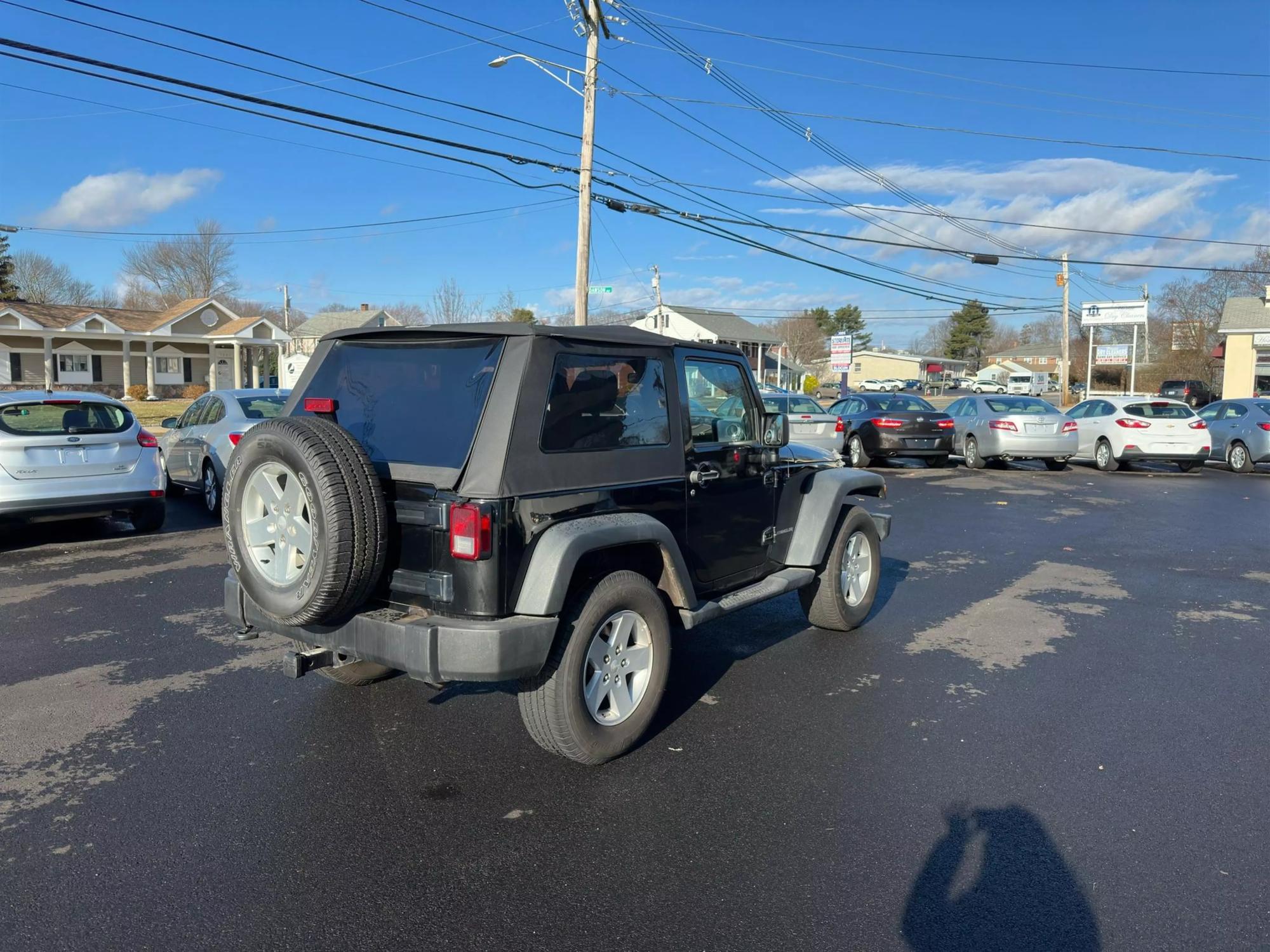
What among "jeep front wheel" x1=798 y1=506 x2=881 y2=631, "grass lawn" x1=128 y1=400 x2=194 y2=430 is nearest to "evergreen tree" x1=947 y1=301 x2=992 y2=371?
"grass lawn" x1=128 y1=400 x2=194 y2=430

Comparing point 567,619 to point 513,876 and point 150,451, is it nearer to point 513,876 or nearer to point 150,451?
point 513,876

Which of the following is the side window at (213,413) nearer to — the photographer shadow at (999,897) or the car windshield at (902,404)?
the photographer shadow at (999,897)

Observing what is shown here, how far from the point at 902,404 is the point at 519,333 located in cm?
1631

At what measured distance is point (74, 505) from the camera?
8602mm

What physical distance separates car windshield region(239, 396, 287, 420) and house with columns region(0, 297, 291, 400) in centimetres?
3100

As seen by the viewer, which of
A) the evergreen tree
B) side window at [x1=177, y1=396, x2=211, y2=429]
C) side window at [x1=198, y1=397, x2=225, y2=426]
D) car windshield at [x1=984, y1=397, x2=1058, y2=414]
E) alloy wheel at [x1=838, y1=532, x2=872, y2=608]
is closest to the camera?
alloy wheel at [x1=838, y1=532, x2=872, y2=608]

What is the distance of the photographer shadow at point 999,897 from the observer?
2.90 meters

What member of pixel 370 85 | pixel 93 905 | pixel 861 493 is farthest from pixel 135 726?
pixel 370 85

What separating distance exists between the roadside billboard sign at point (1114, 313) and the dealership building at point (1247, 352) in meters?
5.13

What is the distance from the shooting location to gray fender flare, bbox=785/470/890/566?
19.0ft

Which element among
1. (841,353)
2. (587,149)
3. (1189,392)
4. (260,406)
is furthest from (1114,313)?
(260,406)

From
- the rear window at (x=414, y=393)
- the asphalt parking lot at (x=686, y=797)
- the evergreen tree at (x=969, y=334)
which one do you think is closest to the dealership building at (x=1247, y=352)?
the asphalt parking lot at (x=686, y=797)

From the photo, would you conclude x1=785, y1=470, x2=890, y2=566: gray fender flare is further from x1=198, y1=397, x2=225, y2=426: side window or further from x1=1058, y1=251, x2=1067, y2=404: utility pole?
x1=1058, y1=251, x2=1067, y2=404: utility pole

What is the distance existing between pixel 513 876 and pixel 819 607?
3487 millimetres
